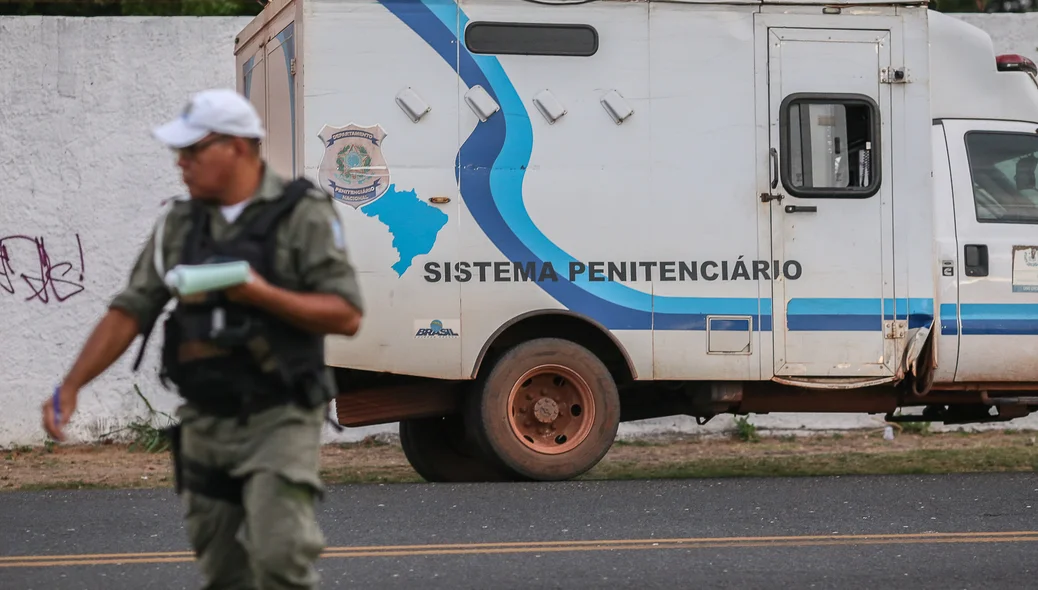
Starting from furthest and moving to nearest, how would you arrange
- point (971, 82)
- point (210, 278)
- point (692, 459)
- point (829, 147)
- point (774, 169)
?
point (692, 459)
point (971, 82)
point (829, 147)
point (774, 169)
point (210, 278)

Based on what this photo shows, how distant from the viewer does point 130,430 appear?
1249 cm

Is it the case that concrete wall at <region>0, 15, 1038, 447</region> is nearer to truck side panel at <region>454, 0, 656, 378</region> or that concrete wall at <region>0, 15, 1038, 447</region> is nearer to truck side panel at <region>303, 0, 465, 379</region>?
truck side panel at <region>303, 0, 465, 379</region>

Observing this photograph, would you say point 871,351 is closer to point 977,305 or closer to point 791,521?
point 977,305

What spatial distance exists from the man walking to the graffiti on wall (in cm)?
889

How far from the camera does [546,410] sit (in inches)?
365

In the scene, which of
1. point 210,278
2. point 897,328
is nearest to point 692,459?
point 897,328

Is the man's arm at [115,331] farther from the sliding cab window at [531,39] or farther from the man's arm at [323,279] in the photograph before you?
the sliding cab window at [531,39]

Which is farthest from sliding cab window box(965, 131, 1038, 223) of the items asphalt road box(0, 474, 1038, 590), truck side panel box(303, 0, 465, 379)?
truck side panel box(303, 0, 465, 379)

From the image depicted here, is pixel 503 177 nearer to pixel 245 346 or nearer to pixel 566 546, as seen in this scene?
pixel 566 546

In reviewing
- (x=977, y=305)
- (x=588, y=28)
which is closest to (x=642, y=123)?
(x=588, y=28)

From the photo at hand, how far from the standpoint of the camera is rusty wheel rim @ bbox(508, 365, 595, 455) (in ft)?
30.4

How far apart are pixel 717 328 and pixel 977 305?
1.72 m

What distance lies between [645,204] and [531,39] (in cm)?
125

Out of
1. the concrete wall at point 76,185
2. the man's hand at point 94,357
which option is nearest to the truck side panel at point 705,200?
the concrete wall at point 76,185
